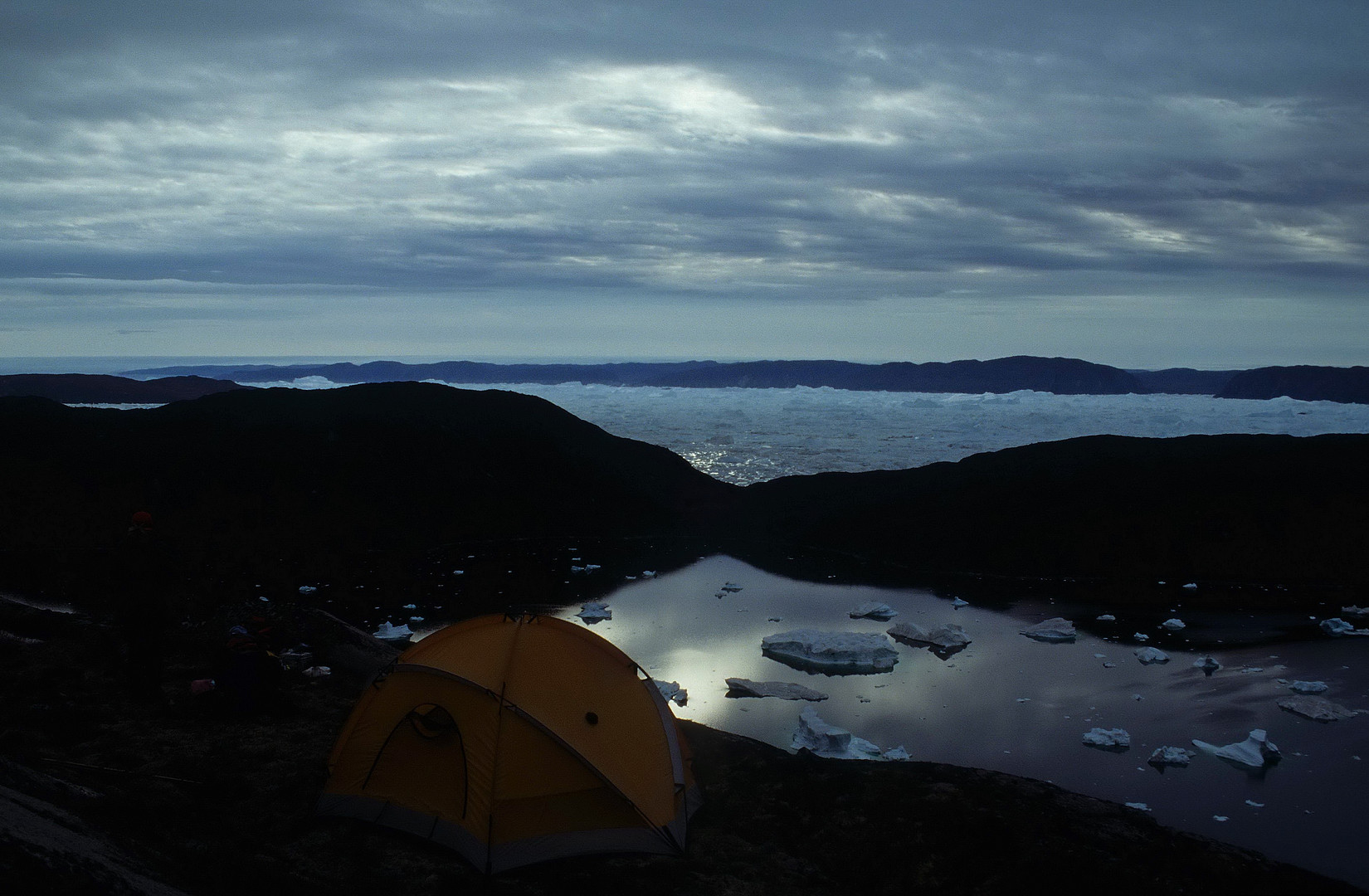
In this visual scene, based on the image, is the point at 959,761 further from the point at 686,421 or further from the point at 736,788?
the point at 686,421

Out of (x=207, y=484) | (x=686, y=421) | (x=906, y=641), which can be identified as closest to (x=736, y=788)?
(x=906, y=641)

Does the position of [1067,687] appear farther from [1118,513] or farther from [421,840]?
[1118,513]

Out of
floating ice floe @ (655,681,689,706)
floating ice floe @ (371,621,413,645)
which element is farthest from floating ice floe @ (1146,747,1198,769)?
floating ice floe @ (371,621,413,645)

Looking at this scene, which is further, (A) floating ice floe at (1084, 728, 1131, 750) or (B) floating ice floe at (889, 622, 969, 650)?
(B) floating ice floe at (889, 622, 969, 650)

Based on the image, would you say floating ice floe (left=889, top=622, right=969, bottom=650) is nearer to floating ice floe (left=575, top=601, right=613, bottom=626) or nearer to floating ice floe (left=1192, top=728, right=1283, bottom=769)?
floating ice floe (left=1192, top=728, right=1283, bottom=769)

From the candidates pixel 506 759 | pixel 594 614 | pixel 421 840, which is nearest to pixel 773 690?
pixel 594 614

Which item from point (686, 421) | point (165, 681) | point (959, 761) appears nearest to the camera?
point (165, 681)

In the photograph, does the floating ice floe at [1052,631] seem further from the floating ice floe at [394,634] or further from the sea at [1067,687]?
the floating ice floe at [394,634]
